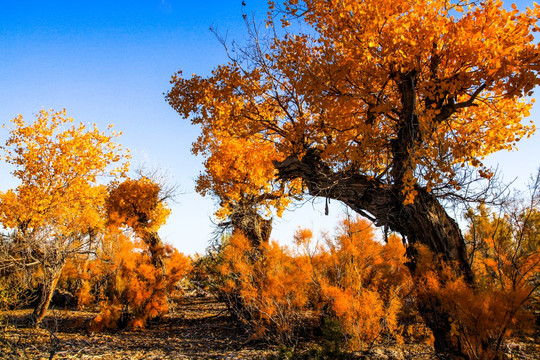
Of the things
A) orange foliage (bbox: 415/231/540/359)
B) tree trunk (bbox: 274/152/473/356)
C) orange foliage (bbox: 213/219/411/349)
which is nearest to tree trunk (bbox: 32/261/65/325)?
orange foliage (bbox: 213/219/411/349)

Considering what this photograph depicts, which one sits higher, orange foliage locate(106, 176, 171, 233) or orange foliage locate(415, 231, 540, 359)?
orange foliage locate(106, 176, 171, 233)

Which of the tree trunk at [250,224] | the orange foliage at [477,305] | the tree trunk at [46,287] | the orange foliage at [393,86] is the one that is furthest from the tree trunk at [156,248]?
the orange foliage at [477,305]

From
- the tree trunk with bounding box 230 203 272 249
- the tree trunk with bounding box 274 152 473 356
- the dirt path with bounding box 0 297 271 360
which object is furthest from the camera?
the tree trunk with bounding box 230 203 272 249

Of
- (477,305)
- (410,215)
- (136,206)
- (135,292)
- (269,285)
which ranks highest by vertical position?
(136,206)

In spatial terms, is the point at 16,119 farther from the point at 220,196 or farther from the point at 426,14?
the point at 426,14

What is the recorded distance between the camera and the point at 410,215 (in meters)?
5.51

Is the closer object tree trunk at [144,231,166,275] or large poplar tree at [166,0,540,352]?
large poplar tree at [166,0,540,352]

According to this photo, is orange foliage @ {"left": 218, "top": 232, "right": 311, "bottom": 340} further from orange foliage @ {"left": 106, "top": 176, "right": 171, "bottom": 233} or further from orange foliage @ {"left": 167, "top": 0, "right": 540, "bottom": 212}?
orange foliage @ {"left": 106, "top": 176, "right": 171, "bottom": 233}

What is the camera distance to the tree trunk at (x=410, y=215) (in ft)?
17.1

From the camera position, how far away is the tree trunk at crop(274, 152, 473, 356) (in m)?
5.22

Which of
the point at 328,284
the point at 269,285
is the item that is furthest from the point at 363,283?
the point at 269,285

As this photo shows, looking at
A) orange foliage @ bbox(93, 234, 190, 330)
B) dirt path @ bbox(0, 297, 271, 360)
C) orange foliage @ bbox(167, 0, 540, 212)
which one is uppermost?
orange foliage @ bbox(167, 0, 540, 212)

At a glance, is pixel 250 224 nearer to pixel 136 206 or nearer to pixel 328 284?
pixel 328 284

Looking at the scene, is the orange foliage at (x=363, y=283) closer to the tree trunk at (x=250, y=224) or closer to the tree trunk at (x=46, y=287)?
the tree trunk at (x=250, y=224)
